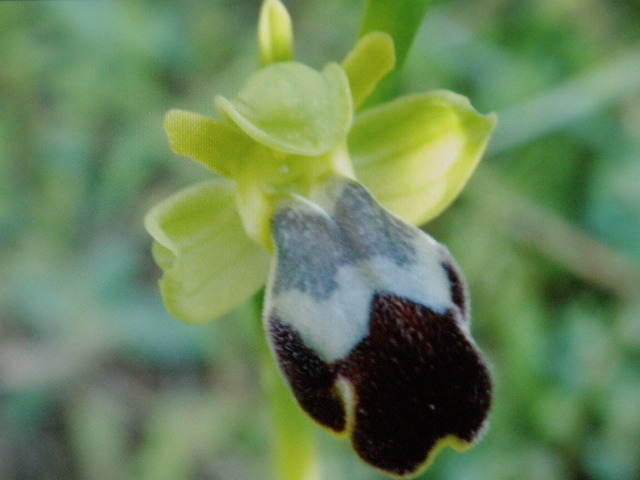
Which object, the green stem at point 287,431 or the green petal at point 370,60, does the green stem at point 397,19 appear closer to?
the green petal at point 370,60

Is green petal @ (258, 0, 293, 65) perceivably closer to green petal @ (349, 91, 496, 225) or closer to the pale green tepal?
the pale green tepal

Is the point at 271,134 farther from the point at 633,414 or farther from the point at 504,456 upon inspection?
the point at 633,414

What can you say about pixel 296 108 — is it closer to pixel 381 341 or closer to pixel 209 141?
pixel 209 141

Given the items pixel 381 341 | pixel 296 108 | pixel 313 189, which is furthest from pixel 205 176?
pixel 381 341

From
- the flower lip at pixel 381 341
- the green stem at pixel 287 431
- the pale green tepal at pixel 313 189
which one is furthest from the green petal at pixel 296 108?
the green stem at pixel 287 431

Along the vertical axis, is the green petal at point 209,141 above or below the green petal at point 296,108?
below

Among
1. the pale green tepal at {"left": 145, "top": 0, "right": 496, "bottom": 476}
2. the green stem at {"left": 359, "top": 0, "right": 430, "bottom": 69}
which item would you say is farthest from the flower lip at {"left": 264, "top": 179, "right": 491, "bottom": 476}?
the green stem at {"left": 359, "top": 0, "right": 430, "bottom": 69}
